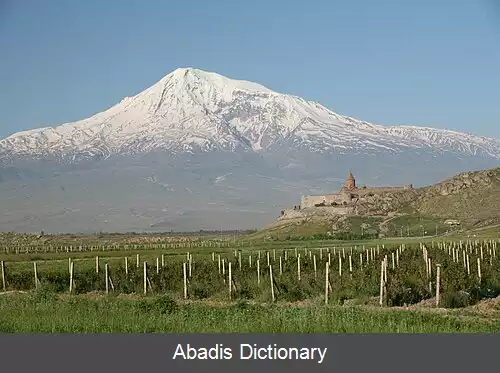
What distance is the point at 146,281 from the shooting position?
913 inches

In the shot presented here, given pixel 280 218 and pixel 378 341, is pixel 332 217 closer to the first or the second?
pixel 280 218

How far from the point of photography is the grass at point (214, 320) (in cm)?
1242

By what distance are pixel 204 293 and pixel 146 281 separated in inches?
68.3

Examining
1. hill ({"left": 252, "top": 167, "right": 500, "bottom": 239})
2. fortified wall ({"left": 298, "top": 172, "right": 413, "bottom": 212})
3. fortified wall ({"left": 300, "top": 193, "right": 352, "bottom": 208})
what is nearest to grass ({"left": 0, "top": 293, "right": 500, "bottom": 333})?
hill ({"left": 252, "top": 167, "right": 500, "bottom": 239})

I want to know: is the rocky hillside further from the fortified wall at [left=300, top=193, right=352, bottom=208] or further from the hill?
the fortified wall at [left=300, top=193, right=352, bottom=208]

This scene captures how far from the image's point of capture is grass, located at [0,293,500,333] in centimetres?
1242

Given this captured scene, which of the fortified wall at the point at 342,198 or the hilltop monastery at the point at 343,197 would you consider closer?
the fortified wall at the point at 342,198

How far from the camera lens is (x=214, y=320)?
13.7 m

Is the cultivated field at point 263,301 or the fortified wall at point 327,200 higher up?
the fortified wall at point 327,200

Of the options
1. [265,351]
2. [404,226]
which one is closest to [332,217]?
[404,226]

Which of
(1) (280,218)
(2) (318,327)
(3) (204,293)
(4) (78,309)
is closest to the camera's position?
(2) (318,327)

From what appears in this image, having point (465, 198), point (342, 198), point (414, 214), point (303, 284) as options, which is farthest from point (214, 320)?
point (342, 198)

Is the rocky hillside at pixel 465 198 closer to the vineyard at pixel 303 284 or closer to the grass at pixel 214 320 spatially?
the vineyard at pixel 303 284

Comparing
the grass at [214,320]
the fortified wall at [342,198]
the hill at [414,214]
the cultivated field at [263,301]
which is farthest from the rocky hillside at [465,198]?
the grass at [214,320]
